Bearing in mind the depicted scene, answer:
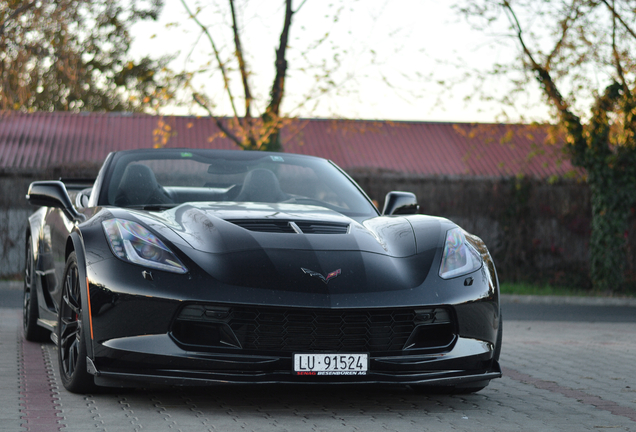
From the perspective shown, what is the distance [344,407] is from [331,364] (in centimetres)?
46

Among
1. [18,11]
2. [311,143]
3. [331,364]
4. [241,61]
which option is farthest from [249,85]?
[311,143]

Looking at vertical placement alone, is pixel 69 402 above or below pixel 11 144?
below

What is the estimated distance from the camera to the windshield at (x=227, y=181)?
5172 mm

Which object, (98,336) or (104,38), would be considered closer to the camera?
(98,336)

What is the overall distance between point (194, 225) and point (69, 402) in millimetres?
1108

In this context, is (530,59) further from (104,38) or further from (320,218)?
(104,38)

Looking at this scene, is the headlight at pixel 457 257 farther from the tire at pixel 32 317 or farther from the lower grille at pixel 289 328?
the tire at pixel 32 317

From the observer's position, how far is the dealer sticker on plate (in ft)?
12.5

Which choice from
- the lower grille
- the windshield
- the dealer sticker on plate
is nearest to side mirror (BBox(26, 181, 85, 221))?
the windshield

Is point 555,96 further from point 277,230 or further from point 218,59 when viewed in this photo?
point 277,230

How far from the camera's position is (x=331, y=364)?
3.82 metres

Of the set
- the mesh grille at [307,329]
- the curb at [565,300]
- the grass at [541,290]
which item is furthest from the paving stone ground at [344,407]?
the grass at [541,290]

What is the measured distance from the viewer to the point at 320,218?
464cm

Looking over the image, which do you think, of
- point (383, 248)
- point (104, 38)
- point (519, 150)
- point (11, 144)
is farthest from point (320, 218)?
point (104, 38)
